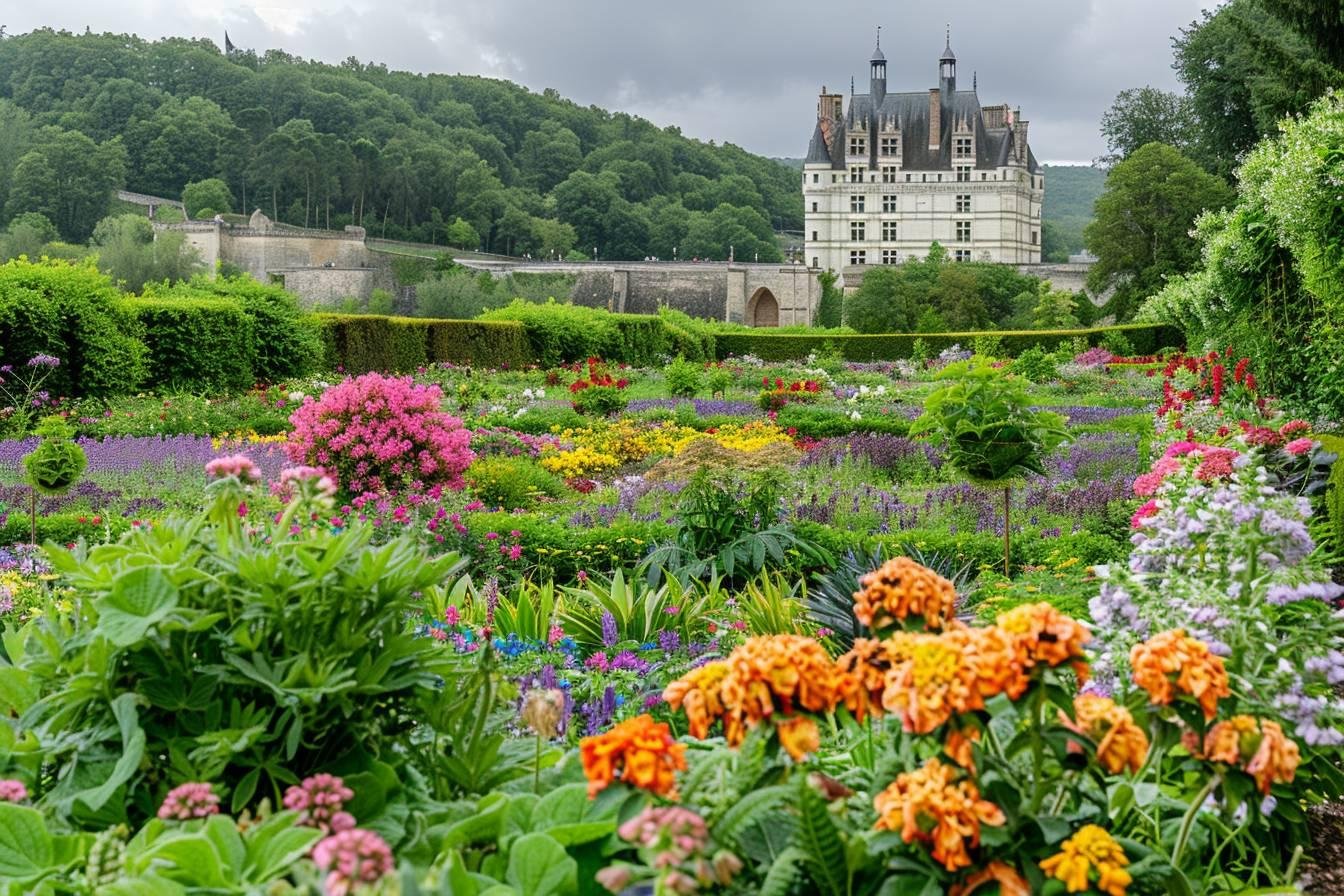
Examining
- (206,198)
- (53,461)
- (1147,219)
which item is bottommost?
(53,461)

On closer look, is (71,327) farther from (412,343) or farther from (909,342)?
(909,342)

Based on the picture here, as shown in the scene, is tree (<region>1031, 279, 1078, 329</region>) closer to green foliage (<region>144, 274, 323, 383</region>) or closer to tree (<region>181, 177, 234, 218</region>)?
green foliage (<region>144, 274, 323, 383</region>)

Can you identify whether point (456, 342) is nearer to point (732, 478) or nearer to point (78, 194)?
point (732, 478)

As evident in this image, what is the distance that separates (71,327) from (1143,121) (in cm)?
4367

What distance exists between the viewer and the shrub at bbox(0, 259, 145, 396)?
13.2 metres

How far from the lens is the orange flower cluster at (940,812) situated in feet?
5.17

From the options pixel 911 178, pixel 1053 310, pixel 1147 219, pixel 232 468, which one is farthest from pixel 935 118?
pixel 232 468

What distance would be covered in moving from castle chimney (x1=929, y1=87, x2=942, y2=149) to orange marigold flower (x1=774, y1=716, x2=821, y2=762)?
266 ft

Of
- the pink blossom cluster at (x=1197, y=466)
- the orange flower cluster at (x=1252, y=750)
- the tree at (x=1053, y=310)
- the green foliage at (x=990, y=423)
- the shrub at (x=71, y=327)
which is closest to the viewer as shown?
the orange flower cluster at (x=1252, y=750)

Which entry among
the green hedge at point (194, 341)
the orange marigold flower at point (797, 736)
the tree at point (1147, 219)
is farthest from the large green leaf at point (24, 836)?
the tree at point (1147, 219)

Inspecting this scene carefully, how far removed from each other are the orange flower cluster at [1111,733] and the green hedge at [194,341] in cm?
1501

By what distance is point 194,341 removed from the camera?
15609 mm

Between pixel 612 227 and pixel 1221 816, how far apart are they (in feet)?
272

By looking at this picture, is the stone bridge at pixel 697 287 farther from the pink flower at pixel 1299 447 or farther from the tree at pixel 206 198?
the pink flower at pixel 1299 447
